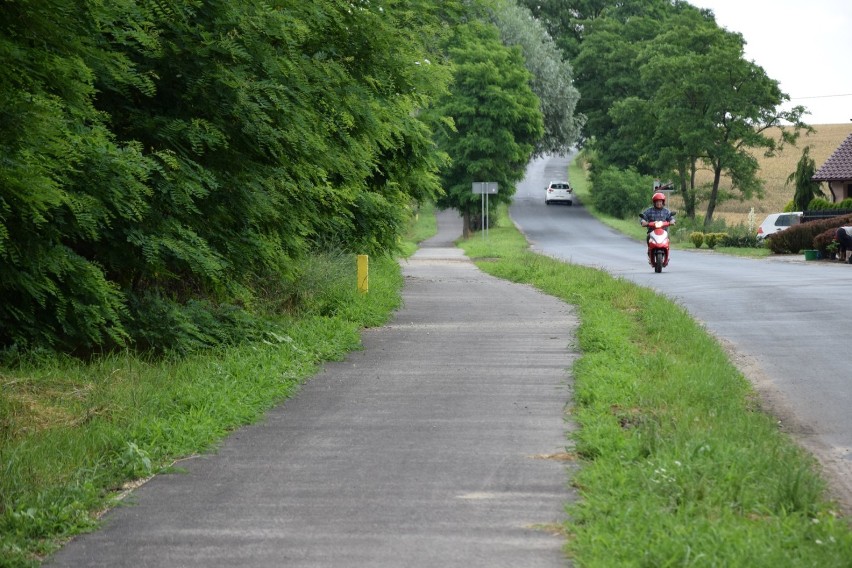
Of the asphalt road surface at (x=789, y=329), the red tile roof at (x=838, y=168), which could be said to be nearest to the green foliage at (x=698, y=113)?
the red tile roof at (x=838, y=168)

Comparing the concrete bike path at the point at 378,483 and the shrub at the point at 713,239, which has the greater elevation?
the concrete bike path at the point at 378,483

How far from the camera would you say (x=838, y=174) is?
55.3 meters

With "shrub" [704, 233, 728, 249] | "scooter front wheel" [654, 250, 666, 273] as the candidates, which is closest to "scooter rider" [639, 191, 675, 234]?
"scooter front wheel" [654, 250, 666, 273]

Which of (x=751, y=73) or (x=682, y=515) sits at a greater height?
(x=751, y=73)

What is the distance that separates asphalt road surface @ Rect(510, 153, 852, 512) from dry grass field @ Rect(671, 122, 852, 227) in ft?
139

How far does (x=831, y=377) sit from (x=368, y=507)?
6.58 meters

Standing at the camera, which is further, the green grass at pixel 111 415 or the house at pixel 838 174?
the house at pixel 838 174

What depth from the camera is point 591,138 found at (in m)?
92.6

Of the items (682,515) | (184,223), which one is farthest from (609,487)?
(184,223)

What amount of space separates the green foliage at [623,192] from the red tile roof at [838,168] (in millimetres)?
20045

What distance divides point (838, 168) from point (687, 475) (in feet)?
173

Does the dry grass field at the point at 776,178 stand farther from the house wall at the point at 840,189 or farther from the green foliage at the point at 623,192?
the house wall at the point at 840,189

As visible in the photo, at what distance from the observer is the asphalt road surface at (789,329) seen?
9289mm

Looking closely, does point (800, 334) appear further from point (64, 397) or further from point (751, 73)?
point (751, 73)
